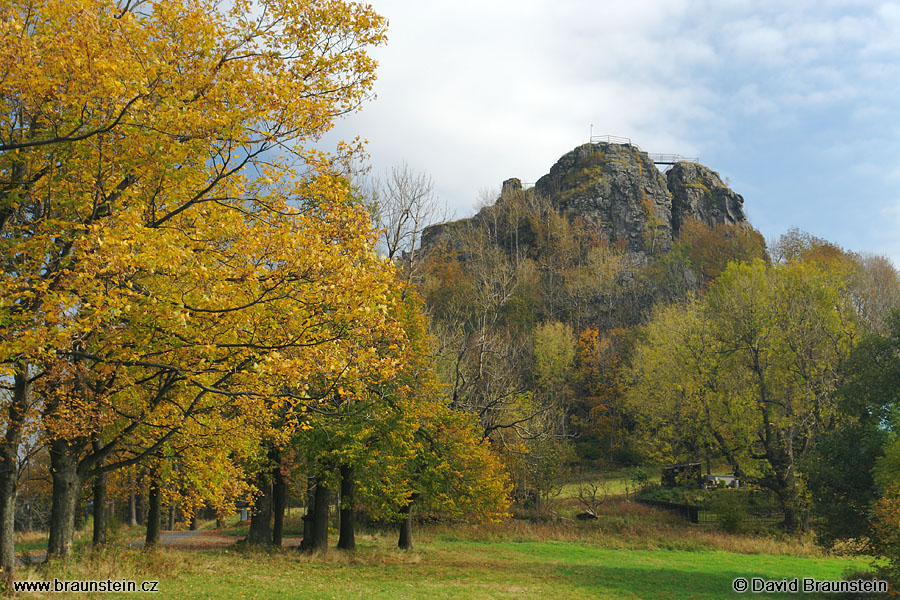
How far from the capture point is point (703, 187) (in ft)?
313

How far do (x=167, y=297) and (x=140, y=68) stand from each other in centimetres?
269

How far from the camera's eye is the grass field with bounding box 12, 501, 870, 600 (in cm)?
1392

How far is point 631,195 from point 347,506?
248ft

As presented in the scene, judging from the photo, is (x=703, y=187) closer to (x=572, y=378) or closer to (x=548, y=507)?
(x=572, y=378)

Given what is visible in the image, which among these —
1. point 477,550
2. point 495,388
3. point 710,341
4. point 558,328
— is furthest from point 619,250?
point 477,550

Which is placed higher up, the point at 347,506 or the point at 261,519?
the point at 347,506

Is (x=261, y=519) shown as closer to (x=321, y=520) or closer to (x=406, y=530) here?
(x=321, y=520)

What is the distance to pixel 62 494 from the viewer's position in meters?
11.8

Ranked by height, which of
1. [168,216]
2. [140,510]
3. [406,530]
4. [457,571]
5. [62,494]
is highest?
[168,216]

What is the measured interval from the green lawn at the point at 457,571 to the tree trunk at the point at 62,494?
0.59m

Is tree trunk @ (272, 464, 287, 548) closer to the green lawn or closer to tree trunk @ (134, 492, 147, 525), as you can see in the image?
the green lawn

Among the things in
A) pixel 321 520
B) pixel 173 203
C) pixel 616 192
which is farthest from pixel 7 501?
pixel 616 192

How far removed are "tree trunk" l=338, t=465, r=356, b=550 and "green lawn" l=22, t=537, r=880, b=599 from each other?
891mm

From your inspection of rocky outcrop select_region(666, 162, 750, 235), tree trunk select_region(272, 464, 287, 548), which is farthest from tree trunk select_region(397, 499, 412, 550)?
rocky outcrop select_region(666, 162, 750, 235)
